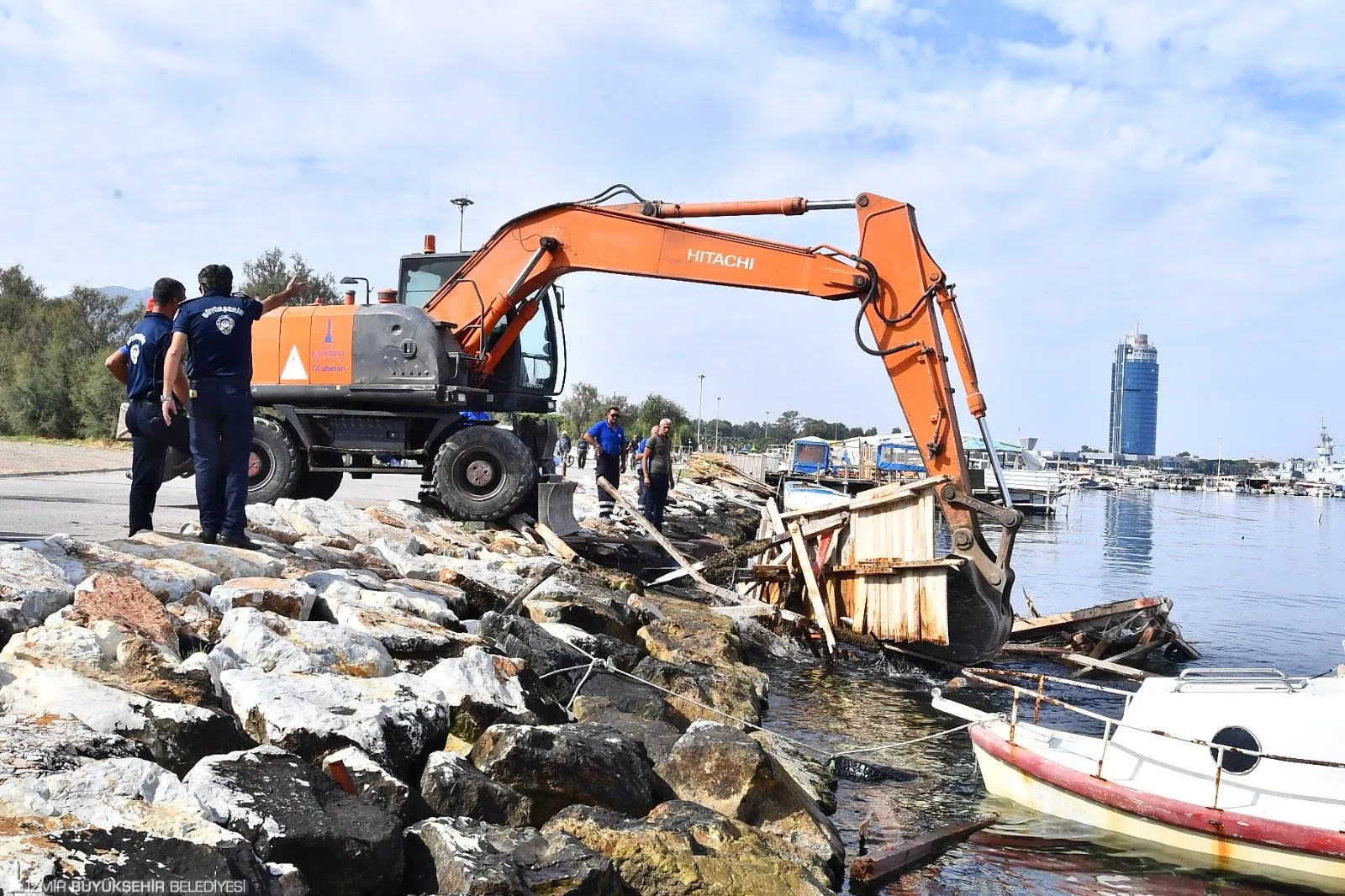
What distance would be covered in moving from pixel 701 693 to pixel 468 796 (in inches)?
144

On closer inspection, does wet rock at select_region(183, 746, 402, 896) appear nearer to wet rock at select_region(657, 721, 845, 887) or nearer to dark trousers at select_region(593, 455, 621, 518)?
wet rock at select_region(657, 721, 845, 887)

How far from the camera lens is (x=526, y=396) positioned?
46.6 feet

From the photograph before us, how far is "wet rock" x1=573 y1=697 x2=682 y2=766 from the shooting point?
6518 millimetres

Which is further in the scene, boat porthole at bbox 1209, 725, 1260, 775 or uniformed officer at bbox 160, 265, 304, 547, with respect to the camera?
uniformed officer at bbox 160, 265, 304, 547

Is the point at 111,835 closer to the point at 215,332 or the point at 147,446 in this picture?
the point at 215,332

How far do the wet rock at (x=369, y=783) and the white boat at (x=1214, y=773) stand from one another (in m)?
4.25

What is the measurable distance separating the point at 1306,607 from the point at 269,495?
2036 cm

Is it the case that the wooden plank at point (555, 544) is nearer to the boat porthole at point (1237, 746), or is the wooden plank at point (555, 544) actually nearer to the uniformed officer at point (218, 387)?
the uniformed officer at point (218, 387)

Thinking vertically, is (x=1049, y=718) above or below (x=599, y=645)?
below

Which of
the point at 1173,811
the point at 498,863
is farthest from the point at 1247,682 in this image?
the point at 498,863

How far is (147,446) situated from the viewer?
7.95m

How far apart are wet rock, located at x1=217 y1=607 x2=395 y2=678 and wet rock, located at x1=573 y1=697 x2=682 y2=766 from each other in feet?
4.42

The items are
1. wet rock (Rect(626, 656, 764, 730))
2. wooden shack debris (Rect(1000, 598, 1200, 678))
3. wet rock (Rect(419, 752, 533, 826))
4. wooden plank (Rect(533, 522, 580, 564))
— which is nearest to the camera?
wet rock (Rect(419, 752, 533, 826))

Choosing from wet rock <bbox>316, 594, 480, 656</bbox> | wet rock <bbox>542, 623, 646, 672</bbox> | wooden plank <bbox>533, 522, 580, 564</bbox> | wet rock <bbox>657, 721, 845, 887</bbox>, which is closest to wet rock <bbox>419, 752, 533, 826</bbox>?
wet rock <bbox>657, 721, 845, 887</bbox>
